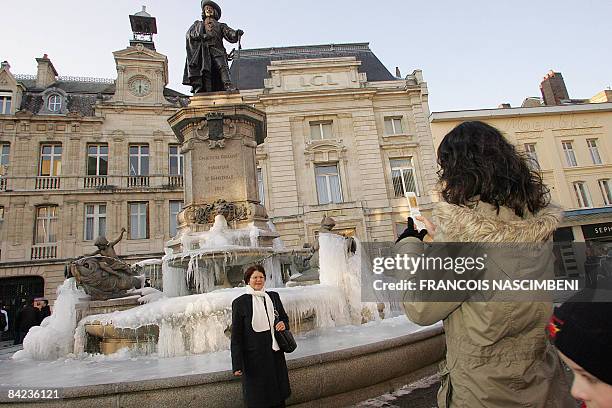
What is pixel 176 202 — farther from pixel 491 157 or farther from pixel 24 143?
pixel 491 157

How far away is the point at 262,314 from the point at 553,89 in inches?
1312

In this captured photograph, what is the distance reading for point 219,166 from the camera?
278 inches

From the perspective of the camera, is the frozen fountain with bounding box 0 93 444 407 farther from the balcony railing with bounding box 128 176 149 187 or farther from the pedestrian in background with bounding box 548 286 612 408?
the balcony railing with bounding box 128 176 149 187

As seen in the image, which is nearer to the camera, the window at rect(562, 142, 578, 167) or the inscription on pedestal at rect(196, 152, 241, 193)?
the inscription on pedestal at rect(196, 152, 241, 193)

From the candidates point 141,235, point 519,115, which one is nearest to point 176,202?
point 141,235

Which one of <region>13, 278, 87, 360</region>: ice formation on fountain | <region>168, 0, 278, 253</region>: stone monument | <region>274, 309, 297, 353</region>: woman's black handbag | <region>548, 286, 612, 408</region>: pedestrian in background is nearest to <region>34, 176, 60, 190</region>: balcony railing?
<region>168, 0, 278, 253</region>: stone monument

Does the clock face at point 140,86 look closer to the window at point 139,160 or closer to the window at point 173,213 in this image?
the window at point 139,160

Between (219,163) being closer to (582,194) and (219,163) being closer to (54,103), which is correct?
(54,103)

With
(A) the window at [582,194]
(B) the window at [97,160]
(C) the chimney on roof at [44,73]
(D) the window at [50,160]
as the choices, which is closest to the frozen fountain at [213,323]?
(B) the window at [97,160]

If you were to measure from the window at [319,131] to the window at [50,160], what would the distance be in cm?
1489

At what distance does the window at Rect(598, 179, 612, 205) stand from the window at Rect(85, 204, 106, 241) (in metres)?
31.0

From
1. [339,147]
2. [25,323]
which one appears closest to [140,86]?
[339,147]

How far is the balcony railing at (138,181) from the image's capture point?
20.9 metres

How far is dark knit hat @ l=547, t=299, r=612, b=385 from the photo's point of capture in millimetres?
880
